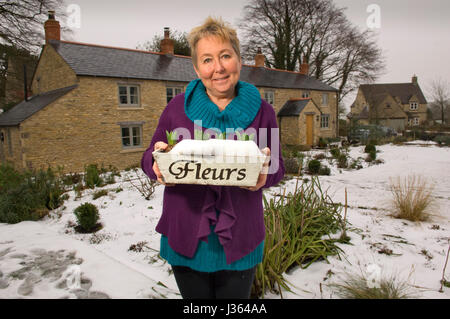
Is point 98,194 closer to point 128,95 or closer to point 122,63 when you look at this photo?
point 128,95

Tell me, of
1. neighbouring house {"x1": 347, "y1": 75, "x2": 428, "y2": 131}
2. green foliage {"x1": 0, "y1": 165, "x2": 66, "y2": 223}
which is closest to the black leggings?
green foliage {"x1": 0, "y1": 165, "x2": 66, "y2": 223}

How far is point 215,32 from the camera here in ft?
4.72

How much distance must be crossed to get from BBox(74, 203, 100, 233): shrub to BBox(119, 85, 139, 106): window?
10.8 meters

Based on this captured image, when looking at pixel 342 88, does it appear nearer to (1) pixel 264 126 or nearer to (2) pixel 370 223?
(2) pixel 370 223

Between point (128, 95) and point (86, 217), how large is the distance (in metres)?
11.1

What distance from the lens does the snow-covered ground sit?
2771 mm

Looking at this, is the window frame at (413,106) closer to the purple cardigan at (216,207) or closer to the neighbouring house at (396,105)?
the neighbouring house at (396,105)

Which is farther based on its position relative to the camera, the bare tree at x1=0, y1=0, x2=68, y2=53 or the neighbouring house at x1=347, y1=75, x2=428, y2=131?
the neighbouring house at x1=347, y1=75, x2=428, y2=131

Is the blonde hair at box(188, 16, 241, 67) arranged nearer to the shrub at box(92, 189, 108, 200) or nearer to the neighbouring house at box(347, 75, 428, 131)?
the shrub at box(92, 189, 108, 200)

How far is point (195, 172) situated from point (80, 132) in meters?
13.6

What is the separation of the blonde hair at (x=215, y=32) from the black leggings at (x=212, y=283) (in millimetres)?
1209

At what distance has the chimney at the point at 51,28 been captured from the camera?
14.0 metres

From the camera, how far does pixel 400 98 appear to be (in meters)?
43.8
